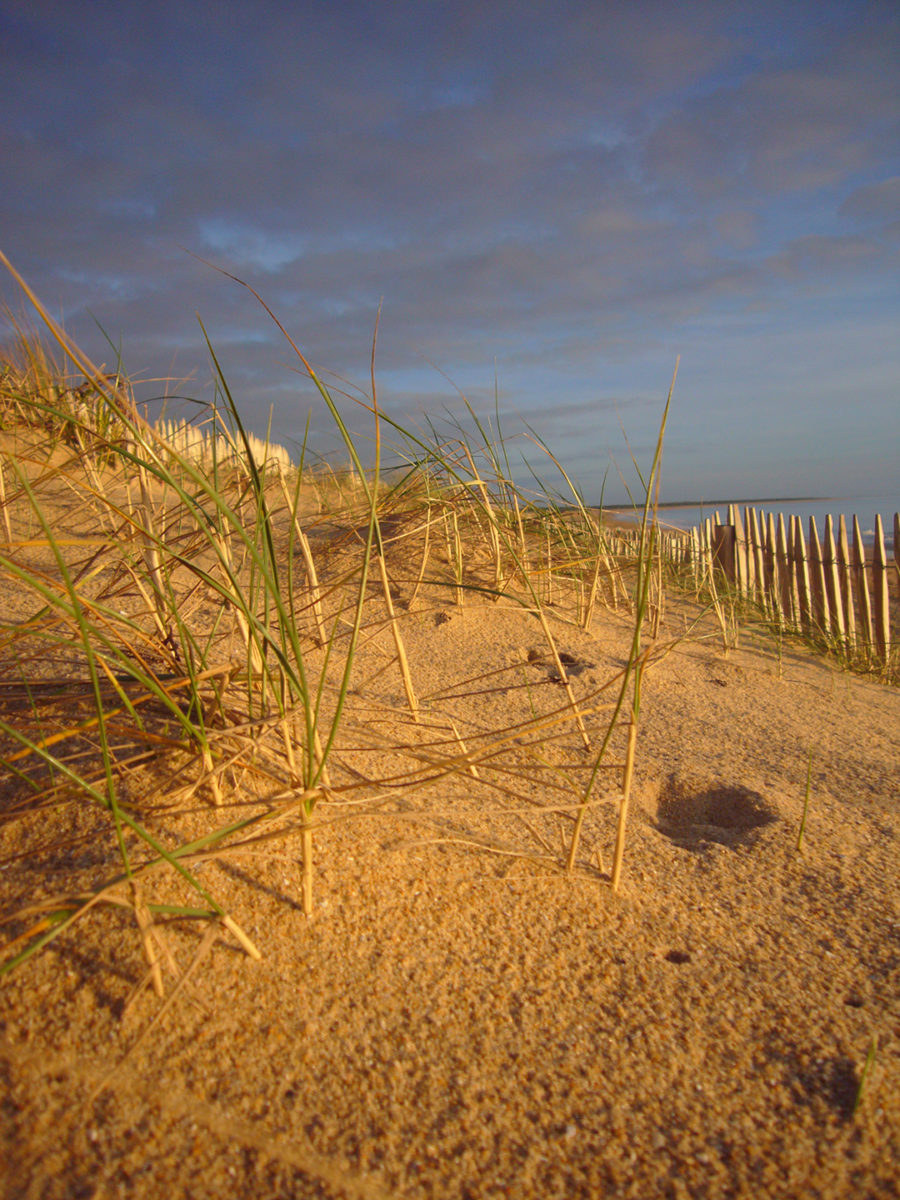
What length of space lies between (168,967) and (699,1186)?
0.66m

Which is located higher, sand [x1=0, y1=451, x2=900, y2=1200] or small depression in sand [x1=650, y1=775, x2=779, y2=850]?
sand [x1=0, y1=451, x2=900, y2=1200]

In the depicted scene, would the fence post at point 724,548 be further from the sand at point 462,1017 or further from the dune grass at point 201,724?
the sand at point 462,1017

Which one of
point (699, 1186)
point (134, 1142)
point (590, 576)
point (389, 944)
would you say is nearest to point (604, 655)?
point (590, 576)

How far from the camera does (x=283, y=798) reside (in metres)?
1.10

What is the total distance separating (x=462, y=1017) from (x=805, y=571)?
5112 millimetres

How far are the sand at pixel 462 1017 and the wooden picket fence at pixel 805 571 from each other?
128 inches

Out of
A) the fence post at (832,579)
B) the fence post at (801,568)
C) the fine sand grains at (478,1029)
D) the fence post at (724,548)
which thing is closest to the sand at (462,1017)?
the fine sand grains at (478,1029)

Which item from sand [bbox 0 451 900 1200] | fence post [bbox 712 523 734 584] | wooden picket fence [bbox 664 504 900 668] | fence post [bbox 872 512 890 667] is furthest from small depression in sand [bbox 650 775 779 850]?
fence post [bbox 712 523 734 584]

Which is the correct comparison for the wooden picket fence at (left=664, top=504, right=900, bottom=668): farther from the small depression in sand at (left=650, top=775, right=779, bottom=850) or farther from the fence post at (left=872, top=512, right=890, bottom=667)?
the small depression in sand at (left=650, top=775, right=779, bottom=850)

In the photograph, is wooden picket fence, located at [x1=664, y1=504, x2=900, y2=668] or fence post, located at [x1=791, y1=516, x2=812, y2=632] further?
fence post, located at [x1=791, y1=516, x2=812, y2=632]

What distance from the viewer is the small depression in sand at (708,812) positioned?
4.75 ft

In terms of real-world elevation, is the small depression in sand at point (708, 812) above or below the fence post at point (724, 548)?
below

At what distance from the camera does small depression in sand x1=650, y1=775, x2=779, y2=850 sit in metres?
1.45

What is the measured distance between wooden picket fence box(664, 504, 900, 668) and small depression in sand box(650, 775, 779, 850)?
2.66 meters
